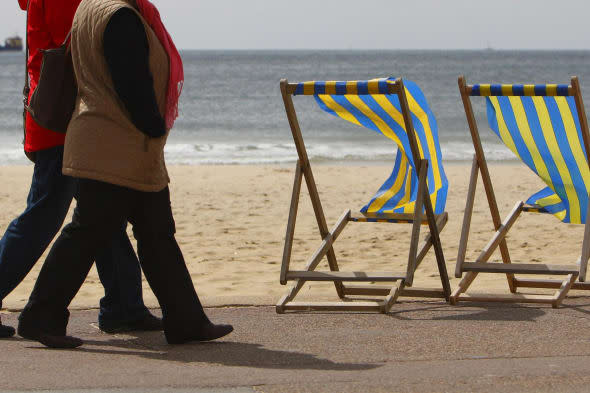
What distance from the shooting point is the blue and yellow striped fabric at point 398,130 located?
475cm

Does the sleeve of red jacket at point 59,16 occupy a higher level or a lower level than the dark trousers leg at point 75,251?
higher

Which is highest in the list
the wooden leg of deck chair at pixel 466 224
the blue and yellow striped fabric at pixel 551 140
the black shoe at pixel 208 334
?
the blue and yellow striped fabric at pixel 551 140

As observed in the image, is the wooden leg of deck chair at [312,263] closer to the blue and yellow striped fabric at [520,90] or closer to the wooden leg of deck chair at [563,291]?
the blue and yellow striped fabric at [520,90]

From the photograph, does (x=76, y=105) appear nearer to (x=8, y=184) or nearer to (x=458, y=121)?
(x=8, y=184)

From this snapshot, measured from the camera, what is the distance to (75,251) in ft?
12.3

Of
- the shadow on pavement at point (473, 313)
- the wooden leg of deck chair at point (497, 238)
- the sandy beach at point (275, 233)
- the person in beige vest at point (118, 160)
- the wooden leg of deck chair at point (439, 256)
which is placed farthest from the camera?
the sandy beach at point (275, 233)

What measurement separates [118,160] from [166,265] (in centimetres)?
47

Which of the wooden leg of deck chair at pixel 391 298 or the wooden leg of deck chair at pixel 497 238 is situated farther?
the wooden leg of deck chair at pixel 497 238

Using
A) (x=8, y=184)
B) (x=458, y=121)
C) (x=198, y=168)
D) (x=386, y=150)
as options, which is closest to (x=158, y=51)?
(x=8, y=184)

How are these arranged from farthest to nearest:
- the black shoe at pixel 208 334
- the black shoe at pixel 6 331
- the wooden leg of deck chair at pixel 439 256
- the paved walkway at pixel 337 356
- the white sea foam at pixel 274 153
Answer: the white sea foam at pixel 274 153 → the wooden leg of deck chair at pixel 439 256 → the black shoe at pixel 6 331 → the black shoe at pixel 208 334 → the paved walkway at pixel 337 356

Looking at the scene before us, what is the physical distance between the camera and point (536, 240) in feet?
24.5

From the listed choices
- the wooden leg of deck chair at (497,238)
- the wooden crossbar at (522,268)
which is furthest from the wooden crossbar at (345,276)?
the wooden leg of deck chair at (497,238)

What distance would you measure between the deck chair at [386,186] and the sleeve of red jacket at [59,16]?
1.10 metres

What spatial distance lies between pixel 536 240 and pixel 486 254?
110 inches
